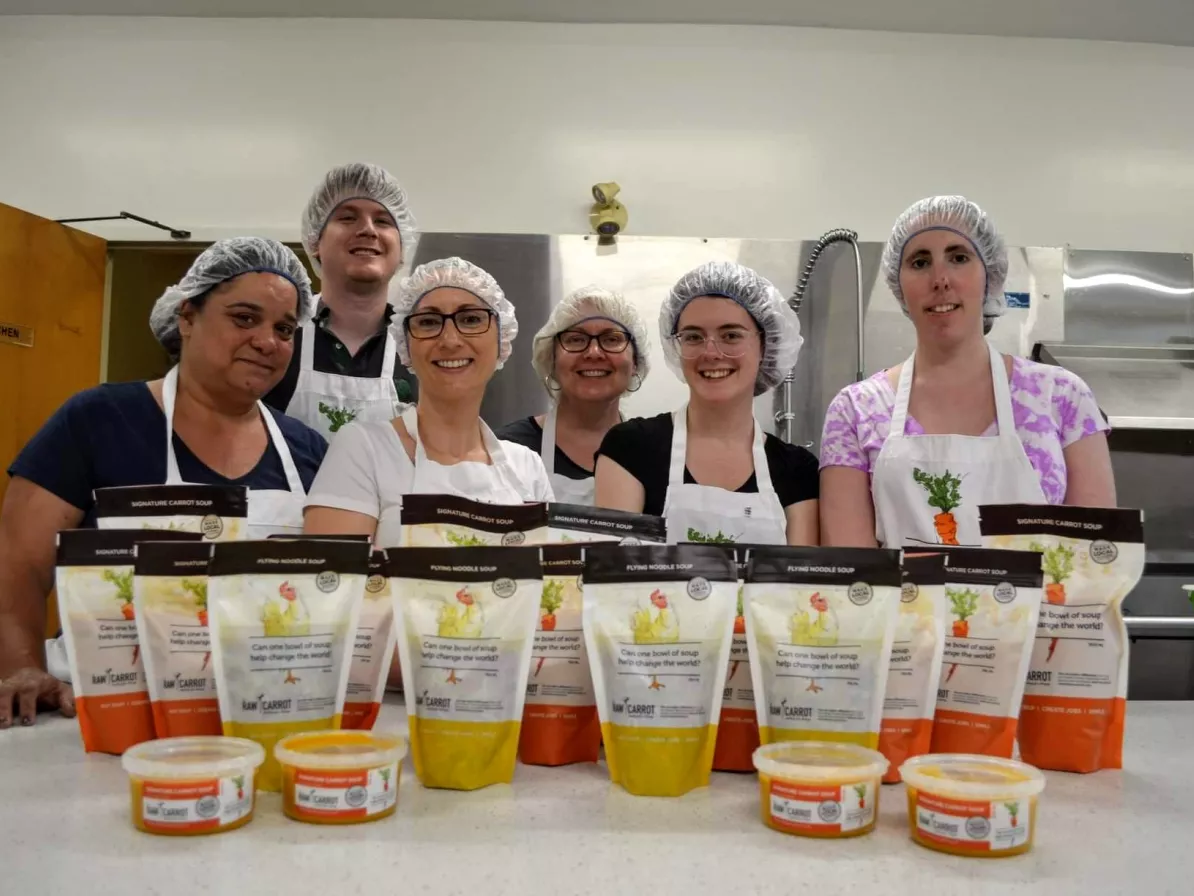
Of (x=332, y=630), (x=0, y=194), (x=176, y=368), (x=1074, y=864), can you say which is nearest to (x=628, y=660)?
(x=332, y=630)

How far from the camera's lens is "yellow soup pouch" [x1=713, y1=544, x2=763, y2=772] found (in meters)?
1.07

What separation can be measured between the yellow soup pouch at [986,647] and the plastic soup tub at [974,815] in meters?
0.20

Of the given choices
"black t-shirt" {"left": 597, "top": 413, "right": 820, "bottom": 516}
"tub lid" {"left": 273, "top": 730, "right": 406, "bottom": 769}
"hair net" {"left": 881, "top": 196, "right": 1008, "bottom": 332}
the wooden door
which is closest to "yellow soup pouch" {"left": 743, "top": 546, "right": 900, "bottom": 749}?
"tub lid" {"left": 273, "top": 730, "right": 406, "bottom": 769}

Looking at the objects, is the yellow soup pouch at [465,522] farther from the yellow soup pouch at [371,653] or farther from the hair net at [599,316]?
the hair net at [599,316]

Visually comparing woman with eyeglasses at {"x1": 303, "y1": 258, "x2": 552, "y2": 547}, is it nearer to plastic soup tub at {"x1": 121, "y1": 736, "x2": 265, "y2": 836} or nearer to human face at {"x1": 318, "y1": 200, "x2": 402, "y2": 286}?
human face at {"x1": 318, "y1": 200, "x2": 402, "y2": 286}

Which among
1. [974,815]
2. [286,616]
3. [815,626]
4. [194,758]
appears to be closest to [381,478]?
[286,616]

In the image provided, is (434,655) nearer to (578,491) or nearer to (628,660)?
(628,660)

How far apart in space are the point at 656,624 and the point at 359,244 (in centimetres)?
161

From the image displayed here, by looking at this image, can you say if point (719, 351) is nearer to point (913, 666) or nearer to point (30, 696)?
point (913, 666)

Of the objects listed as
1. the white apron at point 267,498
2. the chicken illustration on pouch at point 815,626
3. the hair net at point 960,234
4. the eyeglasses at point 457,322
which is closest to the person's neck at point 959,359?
the hair net at point 960,234

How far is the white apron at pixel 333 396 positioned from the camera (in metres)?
2.29

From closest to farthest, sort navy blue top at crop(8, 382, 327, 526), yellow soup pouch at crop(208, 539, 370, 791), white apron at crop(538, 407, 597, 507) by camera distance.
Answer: yellow soup pouch at crop(208, 539, 370, 791) → navy blue top at crop(8, 382, 327, 526) → white apron at crop(538, 407, 597, 507)

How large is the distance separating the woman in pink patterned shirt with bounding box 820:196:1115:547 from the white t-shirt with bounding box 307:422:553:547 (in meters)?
0.64

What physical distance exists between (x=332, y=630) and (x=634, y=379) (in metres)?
1.57
